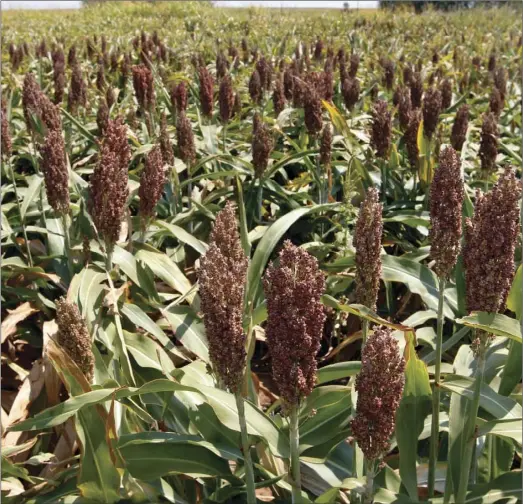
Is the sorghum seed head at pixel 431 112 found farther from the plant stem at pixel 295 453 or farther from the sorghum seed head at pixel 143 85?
the plant stem at pixel 295 453

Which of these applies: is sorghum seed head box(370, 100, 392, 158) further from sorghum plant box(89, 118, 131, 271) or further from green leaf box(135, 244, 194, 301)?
sorghum plant box(89, 118, 131, 271)

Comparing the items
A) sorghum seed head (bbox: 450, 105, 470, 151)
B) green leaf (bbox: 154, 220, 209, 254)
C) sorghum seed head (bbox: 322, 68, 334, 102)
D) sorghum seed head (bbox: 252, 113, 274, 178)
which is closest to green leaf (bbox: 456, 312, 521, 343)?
green leaf (bbox: 154, 220, 209, 254)

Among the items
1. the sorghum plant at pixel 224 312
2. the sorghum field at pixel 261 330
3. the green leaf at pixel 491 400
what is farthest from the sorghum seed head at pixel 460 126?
the sorghum plant at pixel 224 312

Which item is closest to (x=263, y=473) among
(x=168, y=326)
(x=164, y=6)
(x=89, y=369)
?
(x=89, y=369)

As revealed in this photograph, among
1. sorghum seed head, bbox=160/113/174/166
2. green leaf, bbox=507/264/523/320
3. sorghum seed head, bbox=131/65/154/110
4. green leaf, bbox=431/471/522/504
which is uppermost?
sorghum seed head, bbox=131/65/154/110

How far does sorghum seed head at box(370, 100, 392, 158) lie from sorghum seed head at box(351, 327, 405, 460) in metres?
2.12

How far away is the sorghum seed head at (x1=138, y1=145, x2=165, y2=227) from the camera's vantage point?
2.48 m

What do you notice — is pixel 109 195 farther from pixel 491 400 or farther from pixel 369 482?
pixel 491 400

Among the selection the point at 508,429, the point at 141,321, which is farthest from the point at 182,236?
the point at 508,429

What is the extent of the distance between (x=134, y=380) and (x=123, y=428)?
8.4 inches

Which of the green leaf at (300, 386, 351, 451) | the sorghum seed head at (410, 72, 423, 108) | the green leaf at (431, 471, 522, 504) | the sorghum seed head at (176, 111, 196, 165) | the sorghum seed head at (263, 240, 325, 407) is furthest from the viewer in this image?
the sorghum seed head at (410, 72, 423, 108)

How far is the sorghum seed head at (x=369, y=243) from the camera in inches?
61.4

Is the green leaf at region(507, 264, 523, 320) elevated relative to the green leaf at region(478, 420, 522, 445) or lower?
elevated

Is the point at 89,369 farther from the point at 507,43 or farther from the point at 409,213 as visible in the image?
the point at 507,43
